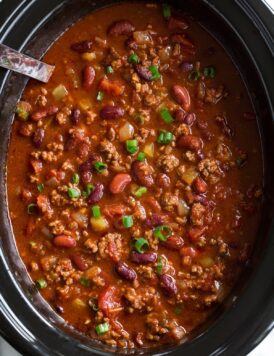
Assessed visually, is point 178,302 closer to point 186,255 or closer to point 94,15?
point 186,255

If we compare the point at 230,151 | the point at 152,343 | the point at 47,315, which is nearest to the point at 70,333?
the point at 47,315

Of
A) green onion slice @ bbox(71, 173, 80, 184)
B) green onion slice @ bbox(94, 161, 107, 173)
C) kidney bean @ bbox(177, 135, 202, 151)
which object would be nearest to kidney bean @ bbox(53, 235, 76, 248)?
green onion slice @ bbox(71, 173, 80, 184)

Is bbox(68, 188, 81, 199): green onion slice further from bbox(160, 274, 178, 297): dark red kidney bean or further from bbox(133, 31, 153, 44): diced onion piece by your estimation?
Result: bbox(133, 31, 153, 44): diced onion piece

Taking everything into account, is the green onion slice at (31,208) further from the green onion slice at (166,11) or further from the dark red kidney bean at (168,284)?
the green onion slice at (166,11)

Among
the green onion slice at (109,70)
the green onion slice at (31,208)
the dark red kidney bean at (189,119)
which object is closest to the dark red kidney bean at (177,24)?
the green onion slice at (109,70)

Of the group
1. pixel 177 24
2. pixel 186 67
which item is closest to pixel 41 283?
pixel 186 67

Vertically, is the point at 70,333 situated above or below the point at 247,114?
below

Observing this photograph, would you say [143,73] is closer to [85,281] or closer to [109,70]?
[109,70]
